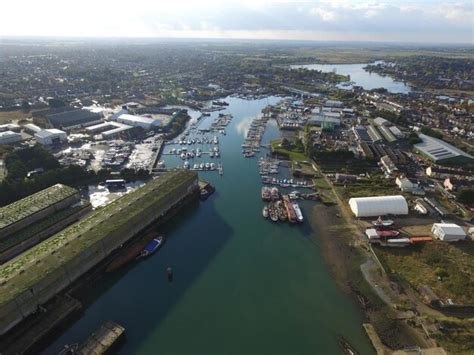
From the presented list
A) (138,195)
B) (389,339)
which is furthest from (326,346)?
(138,195)

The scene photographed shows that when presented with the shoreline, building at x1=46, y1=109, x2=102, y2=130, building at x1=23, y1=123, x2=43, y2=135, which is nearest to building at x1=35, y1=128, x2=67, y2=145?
building at x1=23, y1=123, x2=43, y2=135

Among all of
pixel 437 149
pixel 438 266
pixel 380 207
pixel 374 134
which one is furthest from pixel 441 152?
pixel 438 266

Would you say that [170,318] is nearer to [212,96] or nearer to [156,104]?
[156,104]

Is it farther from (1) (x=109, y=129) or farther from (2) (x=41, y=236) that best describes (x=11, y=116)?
(2) (x=41, y=236)

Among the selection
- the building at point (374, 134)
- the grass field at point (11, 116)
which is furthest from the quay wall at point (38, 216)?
the building at point (374, 134)

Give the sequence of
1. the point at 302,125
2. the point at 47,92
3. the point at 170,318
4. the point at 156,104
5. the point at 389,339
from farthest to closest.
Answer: the point at 47,92 → the point at 156,104 → the point at 302,125 → the point at 170,318 → the point at 389,339

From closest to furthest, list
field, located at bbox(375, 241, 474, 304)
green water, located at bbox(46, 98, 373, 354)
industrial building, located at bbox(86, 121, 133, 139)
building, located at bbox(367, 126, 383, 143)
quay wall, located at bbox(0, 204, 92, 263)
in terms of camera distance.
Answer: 1. green water, located at bbox(46, 98, 373, 354)
2. field, located at bbox(375, 241, 474, 304)
3. quay wall, located at bbox(0, 204, 92, 263)
4. building, located at bbox(367, 126, 383, 143)
5. industrial building, located at bbox(86, 121, 133, 139)

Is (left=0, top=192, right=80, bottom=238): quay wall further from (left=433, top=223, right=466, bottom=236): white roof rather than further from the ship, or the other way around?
(left=433, top=223, right=466, bottom=236): white roof
